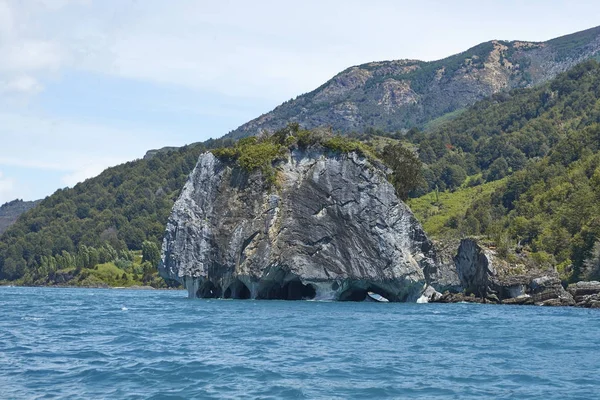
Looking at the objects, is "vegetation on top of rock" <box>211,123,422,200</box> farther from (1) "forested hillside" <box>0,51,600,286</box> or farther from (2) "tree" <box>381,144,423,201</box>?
(2) "tree" <box>381,144,423,201</box>

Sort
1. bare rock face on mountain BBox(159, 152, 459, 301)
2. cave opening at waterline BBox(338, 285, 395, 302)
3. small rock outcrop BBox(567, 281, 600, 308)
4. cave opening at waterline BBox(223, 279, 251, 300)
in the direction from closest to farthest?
small rock outcrop BBox(567, 281, 600, 308), bare rock face on mountain BBox(159, 152, 459, 301), cave opening at waterline BBox(338, 285, 395, 302), cave opening at waterline BBox(223, 279, 251, 300)

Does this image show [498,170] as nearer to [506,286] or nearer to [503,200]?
[503,200]

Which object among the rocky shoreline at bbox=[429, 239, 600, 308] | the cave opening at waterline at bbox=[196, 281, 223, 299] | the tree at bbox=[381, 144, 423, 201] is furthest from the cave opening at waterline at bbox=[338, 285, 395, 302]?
the tree at bbox=[381, 144, 423, 201]

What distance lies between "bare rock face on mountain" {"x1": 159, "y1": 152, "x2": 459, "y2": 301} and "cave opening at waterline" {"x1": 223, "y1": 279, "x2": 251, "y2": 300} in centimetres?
12

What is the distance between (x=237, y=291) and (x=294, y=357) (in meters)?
48.7

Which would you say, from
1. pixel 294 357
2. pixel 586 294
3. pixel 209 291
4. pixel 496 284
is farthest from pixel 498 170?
pixel 294 357

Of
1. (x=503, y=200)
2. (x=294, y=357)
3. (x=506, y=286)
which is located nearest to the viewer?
(x=294, y=357)

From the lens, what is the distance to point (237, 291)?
265 feet

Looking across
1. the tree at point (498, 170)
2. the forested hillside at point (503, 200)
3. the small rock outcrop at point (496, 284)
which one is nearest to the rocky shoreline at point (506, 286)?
the small rock outcrop at point (496, 284)

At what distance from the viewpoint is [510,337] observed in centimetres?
4144

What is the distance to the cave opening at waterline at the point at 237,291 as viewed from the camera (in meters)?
80.1

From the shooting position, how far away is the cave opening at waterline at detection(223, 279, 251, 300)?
80062mm

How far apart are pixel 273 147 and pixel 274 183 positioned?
4512 mm

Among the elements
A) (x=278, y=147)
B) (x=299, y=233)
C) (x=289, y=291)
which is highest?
(x=278, y=147)
